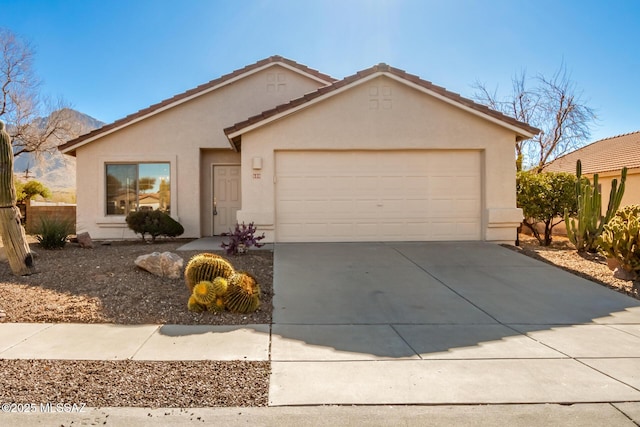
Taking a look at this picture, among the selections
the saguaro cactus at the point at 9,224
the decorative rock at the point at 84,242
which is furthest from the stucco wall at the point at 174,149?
the saguaro cactus at the point at 9,224

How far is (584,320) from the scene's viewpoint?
19.2 feet

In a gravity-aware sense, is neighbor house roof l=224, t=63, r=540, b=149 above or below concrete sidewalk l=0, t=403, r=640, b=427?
above

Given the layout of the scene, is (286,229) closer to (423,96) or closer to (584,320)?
(423,96)

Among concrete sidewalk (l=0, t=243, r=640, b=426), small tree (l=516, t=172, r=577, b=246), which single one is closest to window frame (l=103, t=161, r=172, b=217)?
concrete sidewalk (l=0, t=243, r=640, b=426)

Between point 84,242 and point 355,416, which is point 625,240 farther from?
point 84,242

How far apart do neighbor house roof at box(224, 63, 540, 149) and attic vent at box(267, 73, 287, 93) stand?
11.2 feet

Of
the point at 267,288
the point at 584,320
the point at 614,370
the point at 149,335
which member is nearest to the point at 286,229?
the point at 267,288

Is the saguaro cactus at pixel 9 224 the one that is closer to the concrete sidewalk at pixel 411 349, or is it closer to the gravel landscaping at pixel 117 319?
the gravel landscaping at pixel 117 319

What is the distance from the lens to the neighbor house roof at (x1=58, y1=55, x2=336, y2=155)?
13.0 meters

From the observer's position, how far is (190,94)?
13.4 meters

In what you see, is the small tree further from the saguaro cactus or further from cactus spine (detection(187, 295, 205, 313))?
the saguaro cactus

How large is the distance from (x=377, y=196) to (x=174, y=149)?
6.96 metres

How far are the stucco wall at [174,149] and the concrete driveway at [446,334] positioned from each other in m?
5.80

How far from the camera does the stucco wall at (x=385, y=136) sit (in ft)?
36.2
